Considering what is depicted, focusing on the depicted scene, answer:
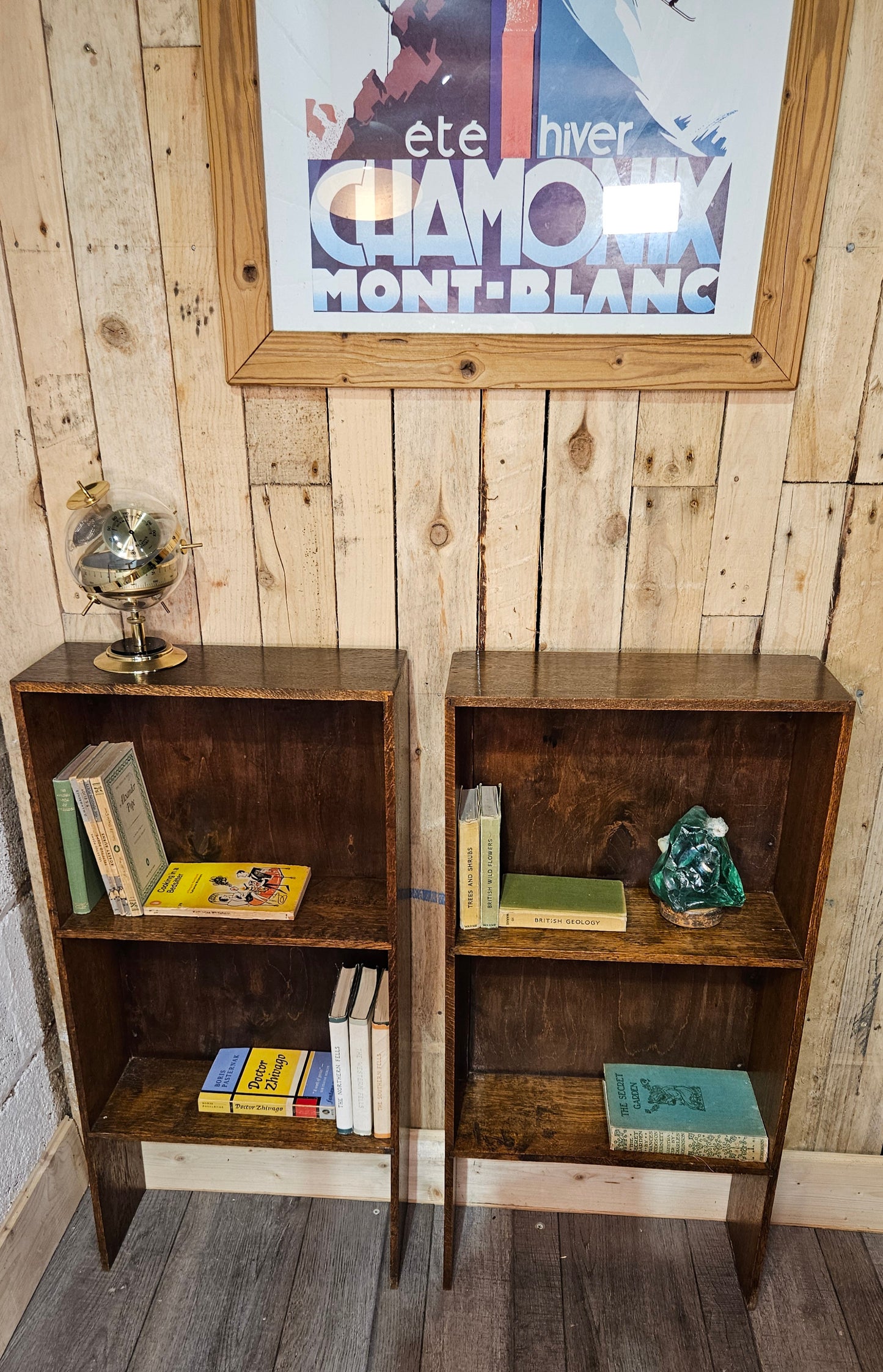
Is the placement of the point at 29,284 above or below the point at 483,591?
A: above

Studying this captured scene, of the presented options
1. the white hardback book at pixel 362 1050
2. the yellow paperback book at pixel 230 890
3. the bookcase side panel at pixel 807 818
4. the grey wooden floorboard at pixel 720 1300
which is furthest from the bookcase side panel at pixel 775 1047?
the yellow paperback book at pixel 230 890

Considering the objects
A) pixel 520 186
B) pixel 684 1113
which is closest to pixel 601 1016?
pixel 684 1113

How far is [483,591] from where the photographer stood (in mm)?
1682

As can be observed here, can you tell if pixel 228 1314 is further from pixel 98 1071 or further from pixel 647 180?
pixel 647 180

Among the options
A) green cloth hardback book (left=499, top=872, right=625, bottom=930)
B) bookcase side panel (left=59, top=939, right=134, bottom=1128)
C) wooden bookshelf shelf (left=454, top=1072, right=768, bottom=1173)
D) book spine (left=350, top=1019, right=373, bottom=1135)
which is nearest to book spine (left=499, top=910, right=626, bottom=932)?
green cloth hardback book (left=499, top=872, right=625, bottom=930)

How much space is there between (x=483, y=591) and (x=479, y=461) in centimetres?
22

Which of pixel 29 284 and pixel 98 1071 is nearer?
pixel 29 284

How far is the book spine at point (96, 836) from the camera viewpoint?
5.32 feet

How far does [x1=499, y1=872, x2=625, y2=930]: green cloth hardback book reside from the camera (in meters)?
1.67

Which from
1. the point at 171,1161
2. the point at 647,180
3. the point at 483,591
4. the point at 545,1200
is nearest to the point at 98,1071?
the point at 171,1161

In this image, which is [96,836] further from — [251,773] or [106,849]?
[251,773]

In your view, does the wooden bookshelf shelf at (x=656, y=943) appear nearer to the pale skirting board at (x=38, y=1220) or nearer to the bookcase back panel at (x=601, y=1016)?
the bookcase back panel at (x=601, y=1016)

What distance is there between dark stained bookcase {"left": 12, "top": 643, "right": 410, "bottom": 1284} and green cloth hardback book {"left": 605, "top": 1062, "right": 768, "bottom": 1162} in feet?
1.37

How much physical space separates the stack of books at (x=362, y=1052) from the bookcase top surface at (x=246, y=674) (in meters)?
0.56
